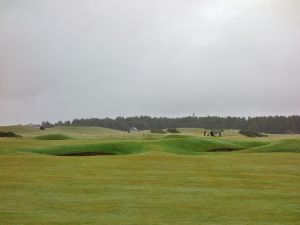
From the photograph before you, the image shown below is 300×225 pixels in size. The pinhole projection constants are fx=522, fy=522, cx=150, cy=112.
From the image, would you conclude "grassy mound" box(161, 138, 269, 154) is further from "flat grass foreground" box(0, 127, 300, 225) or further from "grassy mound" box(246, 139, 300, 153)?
"flat grass foreground" box(0, 127, 300, 225)

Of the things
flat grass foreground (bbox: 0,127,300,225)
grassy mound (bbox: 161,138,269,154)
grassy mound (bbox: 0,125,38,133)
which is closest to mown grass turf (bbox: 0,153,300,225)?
flat grass foreground (bbox: 0,127,300,225)

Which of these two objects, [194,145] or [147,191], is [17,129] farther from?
[147,191]

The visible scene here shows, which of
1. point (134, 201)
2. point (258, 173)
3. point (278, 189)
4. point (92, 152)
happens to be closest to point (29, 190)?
point (134, 201)

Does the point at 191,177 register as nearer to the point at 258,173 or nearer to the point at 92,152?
the point at 258,173

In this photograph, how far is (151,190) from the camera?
26.7m

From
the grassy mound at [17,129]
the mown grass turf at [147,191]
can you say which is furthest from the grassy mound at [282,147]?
the grassy mound at [17,129]

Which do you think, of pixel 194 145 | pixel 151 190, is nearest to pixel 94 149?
pixel 194 145

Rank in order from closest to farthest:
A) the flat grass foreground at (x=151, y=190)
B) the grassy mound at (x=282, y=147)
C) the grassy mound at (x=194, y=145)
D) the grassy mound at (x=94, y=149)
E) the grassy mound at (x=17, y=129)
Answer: the flat grass foreground at (x=151, y=190)
the grassy mound at (x=282, y=147)
the grassy mound at (x=94, y=149)
the grassy mound at (x=194, y=145)
the grassy mound at (x=17, y=129)

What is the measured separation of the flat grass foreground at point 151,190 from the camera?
20.2 meters

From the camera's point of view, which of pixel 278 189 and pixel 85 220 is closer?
pixel 85 220

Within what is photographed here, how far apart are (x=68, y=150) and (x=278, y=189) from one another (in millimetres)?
33675

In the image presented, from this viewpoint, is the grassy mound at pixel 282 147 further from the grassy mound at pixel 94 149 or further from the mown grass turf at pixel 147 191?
the mown grass turf at pixel 147 191

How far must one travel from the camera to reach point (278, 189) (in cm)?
2797

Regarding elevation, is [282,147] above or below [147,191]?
above
